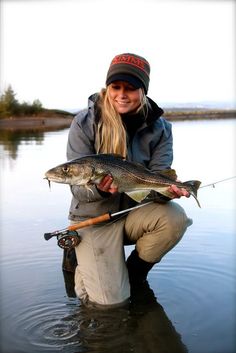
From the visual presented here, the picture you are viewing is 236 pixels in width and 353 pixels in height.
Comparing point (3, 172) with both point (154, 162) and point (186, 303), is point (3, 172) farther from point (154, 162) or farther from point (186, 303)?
point (186, 303)

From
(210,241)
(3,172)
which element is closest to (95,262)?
(210,241)

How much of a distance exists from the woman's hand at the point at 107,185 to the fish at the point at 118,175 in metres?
0.03

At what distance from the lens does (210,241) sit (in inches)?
245

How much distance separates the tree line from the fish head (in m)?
44.3

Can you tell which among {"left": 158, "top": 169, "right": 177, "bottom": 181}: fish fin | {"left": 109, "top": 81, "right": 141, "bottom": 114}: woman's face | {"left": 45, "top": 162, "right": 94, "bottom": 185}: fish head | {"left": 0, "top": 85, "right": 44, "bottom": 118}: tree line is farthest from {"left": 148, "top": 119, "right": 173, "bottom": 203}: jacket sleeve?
{"left": 0, "top": 85, "right": 44, "bottom": 118}: tree line

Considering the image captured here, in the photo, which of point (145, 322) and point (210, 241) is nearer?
point (145, 322)

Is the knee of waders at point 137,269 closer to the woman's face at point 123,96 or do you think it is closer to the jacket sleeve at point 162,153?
the jacket sleeve at point 162,153

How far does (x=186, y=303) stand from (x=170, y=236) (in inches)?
23.9

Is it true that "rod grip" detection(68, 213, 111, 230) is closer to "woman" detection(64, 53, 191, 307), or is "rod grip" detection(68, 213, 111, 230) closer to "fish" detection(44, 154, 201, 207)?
"woman" detection(64, 53, 191, 307)

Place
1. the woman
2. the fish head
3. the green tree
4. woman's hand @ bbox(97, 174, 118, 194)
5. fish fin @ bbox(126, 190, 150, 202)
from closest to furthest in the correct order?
the fish head < woman's hand @ bbox(97, 174, 118, 194) < fish fin @ bbox(126, 190, 150, 202) < the woman < the green tree

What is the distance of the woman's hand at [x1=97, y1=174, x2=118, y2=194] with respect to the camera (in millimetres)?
4410

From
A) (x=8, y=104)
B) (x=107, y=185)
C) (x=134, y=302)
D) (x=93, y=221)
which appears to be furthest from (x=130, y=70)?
(x=8, y=104)

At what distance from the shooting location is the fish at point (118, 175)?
4234 mm

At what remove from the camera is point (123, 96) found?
4844 mm
